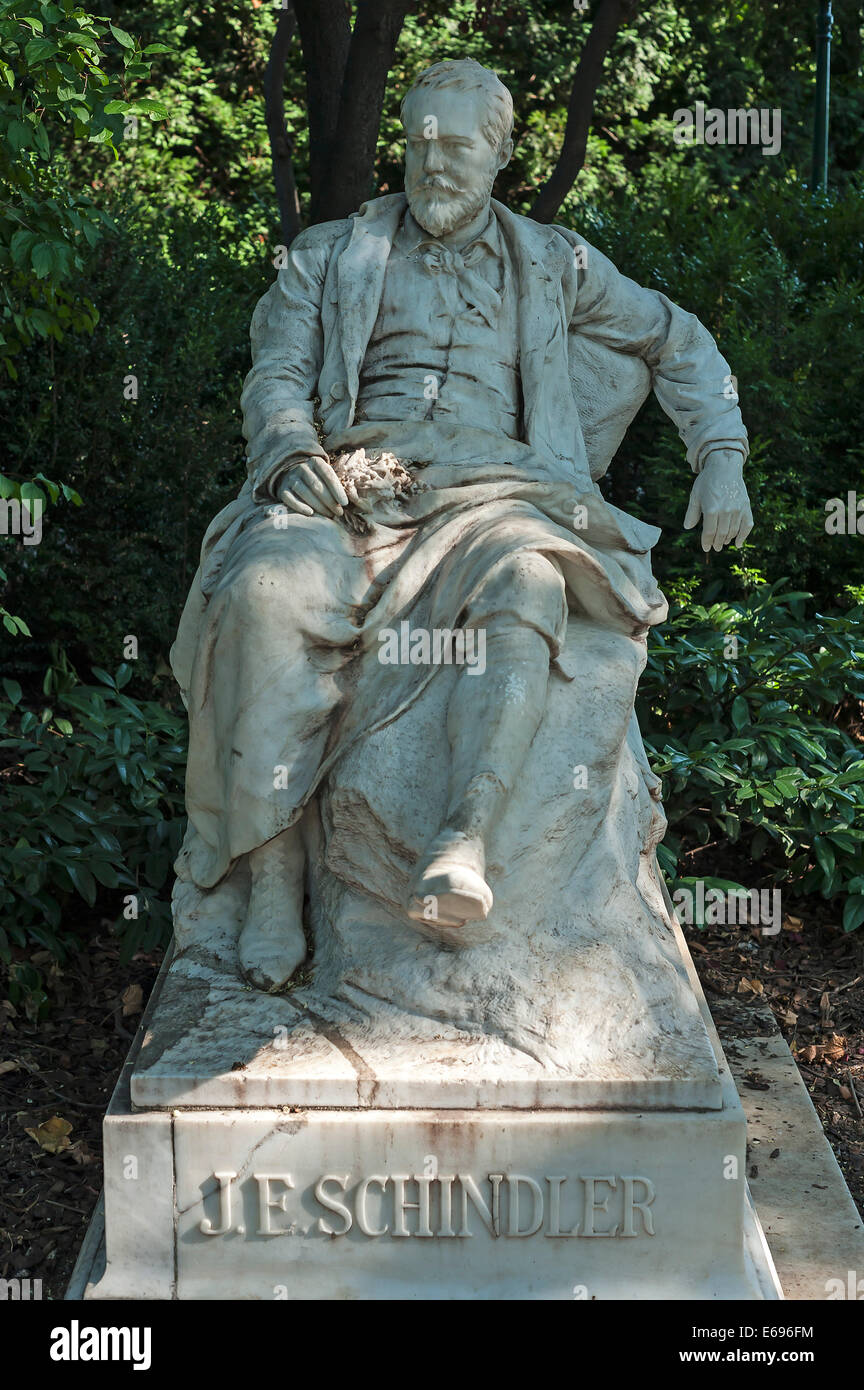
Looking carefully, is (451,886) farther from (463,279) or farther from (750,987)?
(750,987)

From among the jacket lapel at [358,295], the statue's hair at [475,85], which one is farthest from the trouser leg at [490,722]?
the statue's hair at [475,85]

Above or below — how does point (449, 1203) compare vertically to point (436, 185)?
below

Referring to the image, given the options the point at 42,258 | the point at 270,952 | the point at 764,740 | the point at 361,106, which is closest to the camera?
the point at 270,952

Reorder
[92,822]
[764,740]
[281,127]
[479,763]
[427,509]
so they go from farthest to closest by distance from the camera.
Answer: [281,127], [764,740], [92,822], [427,509], [479,763]

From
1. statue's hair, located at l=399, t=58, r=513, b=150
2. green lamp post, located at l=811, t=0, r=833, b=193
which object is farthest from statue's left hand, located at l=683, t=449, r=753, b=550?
green lamp post, located at l=811, t=0, r=833, b=193

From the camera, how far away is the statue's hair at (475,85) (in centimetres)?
416

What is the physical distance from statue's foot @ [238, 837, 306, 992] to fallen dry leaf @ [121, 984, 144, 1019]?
1.15 meters

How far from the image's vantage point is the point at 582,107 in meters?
6.96

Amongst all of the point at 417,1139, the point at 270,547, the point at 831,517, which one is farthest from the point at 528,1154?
the point at 831,517

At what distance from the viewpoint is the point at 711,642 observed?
233 inches

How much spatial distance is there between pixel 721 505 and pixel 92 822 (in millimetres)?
2060

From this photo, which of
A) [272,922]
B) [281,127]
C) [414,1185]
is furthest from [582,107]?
[414,1185]

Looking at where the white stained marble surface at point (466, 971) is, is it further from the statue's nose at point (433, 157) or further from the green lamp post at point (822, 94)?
the green lamp post at point (822, 94)

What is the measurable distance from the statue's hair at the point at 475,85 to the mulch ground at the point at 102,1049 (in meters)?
2.50
